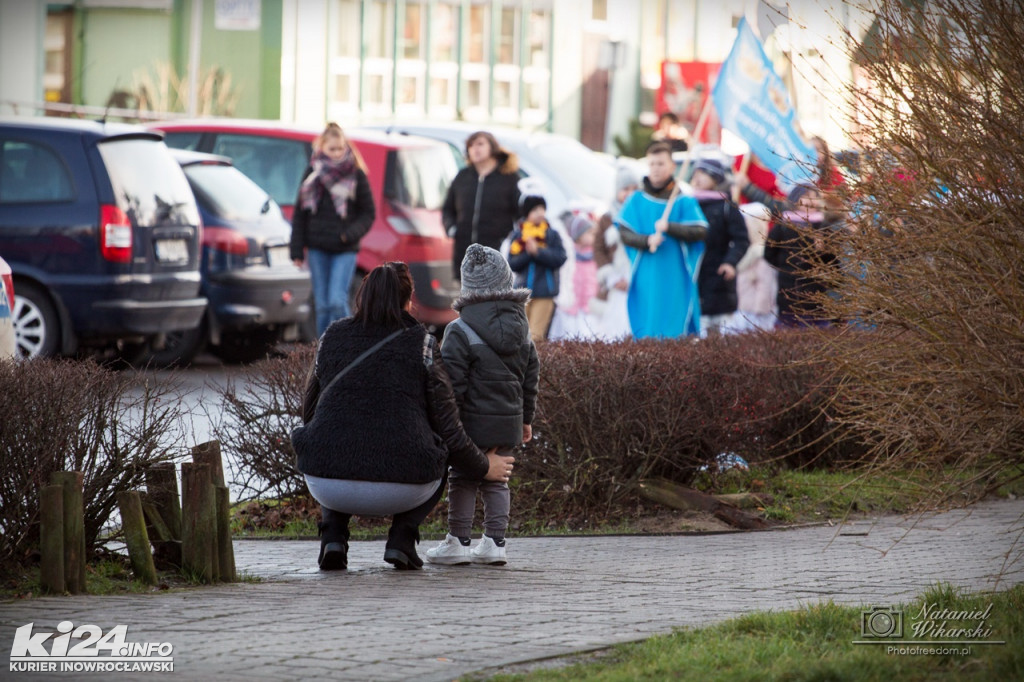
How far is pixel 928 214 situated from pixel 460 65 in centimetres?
4365

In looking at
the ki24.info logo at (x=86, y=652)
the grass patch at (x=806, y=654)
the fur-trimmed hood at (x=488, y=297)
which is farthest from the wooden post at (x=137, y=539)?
Answer: the grass patch at (x=806, y=654)

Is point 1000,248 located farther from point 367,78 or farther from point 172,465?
point 367,78

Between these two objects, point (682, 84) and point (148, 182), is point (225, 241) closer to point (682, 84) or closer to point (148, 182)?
point (148, 182)

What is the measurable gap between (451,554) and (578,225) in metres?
10.3

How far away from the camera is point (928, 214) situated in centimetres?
603

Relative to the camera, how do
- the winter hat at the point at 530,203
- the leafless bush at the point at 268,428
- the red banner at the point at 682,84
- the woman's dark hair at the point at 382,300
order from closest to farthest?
the woman's dark hair at the point at 382,300 → the leafless bush at the point at 268,428 → the winter hat at the point at 530,203 → the red banner at the point at 682,84

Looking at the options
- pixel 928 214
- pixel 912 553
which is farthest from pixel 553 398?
pixel 928 214

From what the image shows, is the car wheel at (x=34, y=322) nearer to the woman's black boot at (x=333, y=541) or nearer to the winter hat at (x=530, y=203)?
the winter hat at (x=530, y=203)

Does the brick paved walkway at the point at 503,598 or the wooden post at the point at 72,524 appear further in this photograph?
the wooden post at the point at 72,524

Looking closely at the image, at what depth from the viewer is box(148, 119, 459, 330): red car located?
57.4 feet

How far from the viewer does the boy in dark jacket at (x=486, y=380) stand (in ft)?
24.7

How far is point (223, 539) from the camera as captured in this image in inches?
272

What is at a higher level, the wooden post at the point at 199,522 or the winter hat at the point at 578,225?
the winter hat at the point at 578,225

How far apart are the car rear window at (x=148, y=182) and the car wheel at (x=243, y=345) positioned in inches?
83.2
